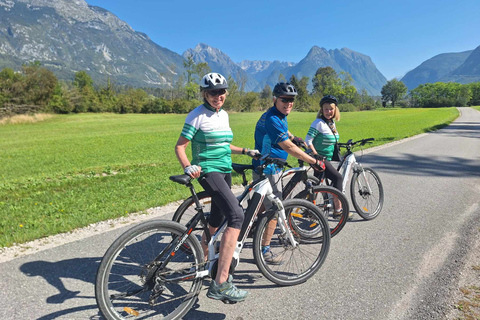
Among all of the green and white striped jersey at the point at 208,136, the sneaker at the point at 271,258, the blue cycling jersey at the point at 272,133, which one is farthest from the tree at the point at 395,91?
the green and white striped jersey at the point at 208,136

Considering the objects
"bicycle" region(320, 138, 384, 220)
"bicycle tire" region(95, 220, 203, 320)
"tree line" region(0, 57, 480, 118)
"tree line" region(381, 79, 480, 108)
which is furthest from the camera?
"tree line" region(381, 79, 480, 108)

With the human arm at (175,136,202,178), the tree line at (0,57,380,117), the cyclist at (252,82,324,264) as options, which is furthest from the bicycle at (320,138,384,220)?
the tree line at (0,57,380,117)

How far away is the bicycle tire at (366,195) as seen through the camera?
16.8ft

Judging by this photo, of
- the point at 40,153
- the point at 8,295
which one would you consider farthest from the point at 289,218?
the point at 40,153

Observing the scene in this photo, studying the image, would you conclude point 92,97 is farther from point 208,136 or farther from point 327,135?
point 208,136

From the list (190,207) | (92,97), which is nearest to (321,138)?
(190,207)

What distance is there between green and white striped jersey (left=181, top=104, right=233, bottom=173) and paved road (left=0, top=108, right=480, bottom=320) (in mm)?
1493

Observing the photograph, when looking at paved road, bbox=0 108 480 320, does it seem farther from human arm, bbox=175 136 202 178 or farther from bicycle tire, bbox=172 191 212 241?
human arm, bbox=175 136 202 178

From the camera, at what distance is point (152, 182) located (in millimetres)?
8398

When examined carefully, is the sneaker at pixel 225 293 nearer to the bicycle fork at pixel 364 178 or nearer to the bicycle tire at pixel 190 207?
the bicycle tire at pixel 190 207

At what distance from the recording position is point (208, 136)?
9.37ft

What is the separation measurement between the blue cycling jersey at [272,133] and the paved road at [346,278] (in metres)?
1.49

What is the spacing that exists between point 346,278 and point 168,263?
211 centimetres

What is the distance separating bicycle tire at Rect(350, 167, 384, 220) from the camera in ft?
16.8
